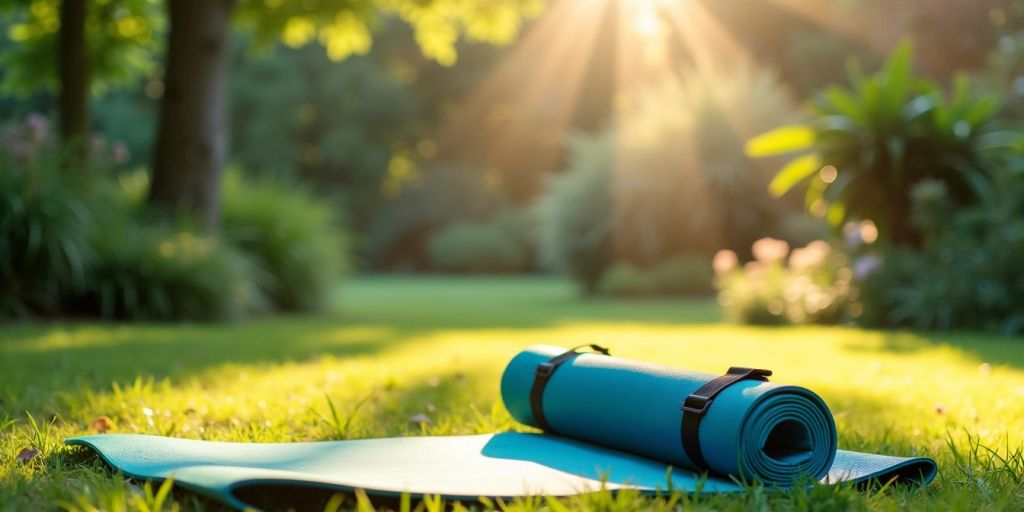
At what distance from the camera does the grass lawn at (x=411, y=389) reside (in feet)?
6.32

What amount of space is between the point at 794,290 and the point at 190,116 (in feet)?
18.2

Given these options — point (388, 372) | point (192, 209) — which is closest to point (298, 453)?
point (388, 372)

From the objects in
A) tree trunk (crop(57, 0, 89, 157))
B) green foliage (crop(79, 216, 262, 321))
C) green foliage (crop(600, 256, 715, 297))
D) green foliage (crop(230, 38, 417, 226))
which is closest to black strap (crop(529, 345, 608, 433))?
green foliage (crop(79, 216, 262, 321))

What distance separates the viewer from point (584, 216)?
1416cm

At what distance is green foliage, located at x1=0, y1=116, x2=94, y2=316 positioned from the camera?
677 cm

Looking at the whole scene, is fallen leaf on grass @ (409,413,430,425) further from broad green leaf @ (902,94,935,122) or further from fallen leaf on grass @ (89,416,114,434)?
broad green leaf @ (902,94,935,122)

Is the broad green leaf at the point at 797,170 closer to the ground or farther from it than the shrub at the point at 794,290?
farther from it

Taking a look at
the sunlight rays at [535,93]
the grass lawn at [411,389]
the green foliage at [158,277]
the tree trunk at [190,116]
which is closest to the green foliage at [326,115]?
the sunlight rays at [535,93]

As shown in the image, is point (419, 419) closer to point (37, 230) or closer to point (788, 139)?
point (37, 230)

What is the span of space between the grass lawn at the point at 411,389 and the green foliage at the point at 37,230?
1.69ft

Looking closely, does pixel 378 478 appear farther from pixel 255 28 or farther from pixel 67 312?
A: pixel 255 28

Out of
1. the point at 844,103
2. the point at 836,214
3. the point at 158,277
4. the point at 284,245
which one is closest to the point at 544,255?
the point at 284,245

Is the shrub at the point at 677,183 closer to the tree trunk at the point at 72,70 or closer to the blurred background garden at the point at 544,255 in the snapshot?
the blurred background garden at the point at 544,255

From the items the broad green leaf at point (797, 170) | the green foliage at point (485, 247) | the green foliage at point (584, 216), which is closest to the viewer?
the broad green leaf at point (797, 170)
